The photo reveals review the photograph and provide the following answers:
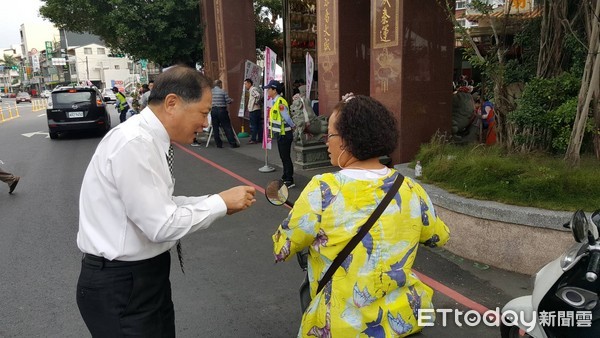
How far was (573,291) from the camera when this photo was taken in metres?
1.78

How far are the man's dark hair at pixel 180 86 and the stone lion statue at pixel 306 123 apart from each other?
6.12 metres

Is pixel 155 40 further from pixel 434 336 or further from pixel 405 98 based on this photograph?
pixel 434 336

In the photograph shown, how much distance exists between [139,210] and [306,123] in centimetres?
646

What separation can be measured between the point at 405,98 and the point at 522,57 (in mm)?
1541

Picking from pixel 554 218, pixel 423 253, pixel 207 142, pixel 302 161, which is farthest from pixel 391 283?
pixel 207 142

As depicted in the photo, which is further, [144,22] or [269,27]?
[269,27]

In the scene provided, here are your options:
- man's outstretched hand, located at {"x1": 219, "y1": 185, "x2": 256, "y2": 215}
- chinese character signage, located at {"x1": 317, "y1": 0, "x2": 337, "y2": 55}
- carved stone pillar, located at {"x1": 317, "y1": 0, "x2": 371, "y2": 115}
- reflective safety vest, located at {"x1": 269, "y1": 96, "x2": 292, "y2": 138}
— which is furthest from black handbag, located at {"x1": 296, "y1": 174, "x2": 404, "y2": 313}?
chinese character signage, located at {"x1": 317, "y1": 0, "x2": 337, "y2": 55}

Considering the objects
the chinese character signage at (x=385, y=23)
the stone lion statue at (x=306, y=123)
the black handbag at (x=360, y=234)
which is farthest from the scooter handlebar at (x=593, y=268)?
the stone lion statue at (x=306, y=123)

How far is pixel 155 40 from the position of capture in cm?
1548

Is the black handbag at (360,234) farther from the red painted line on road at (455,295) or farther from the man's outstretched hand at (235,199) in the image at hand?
the red painted line on road at (455,295)

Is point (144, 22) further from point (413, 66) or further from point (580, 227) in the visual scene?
point (580, 227)

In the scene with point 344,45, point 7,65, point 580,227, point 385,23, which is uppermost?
point 7,65

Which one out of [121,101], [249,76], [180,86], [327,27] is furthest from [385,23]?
[121,101]

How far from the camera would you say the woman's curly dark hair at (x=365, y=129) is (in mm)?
1678
